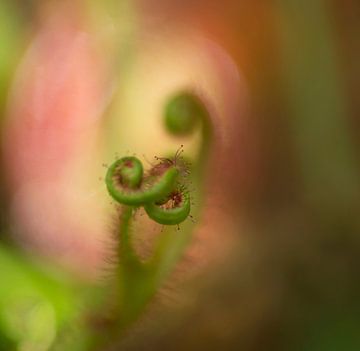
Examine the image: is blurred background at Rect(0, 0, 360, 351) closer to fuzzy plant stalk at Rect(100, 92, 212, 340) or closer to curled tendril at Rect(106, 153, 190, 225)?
fuzzy plant stalk at Rect(100, 92, 212, 340)

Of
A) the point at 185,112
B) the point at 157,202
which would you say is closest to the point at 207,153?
the point at 185,112

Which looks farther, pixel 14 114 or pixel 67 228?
pixel 14 114

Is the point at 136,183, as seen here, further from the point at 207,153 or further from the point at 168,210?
the point at 207,153

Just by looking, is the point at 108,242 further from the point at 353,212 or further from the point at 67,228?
the point at 353,212

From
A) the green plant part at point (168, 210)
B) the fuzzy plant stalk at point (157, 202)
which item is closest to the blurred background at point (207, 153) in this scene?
the fuzzy plant stalk at point (157, 202)

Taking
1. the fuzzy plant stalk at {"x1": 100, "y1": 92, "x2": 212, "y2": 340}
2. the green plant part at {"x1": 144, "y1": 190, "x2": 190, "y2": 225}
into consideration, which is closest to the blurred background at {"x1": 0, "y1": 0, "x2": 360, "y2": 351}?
the fuzzy plant stalk at {"x1": 100, "y1": 92, "x2": 212, "y2": 340}

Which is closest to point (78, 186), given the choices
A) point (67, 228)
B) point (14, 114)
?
point (67, 228)

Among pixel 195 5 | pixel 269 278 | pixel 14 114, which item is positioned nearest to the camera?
pixel 269 278
